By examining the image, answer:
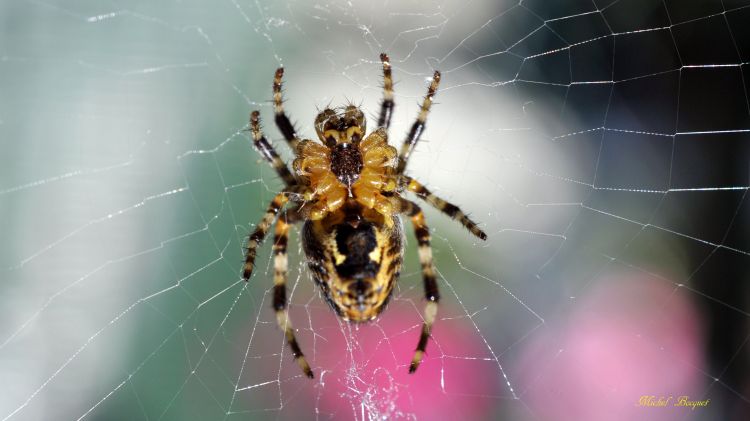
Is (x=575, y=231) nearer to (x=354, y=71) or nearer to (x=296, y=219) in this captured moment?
(x=354, y=71)

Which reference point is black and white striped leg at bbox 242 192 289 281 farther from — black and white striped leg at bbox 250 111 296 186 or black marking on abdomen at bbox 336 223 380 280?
black marking on abdomen at bbox 336 223 380 280

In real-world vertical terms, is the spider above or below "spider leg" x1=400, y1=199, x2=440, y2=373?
above

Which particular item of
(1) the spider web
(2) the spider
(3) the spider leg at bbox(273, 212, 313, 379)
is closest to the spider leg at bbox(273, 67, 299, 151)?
(2) the spider

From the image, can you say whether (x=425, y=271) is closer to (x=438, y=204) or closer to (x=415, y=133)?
(x=438, y=204)

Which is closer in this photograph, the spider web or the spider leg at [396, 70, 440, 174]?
the spider leg at [396, 70, 440, 174]

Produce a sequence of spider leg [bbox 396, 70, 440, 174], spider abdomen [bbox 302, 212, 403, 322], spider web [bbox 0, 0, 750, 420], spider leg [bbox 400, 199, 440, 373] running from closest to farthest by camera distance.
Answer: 1. spider abdomen [bbox 302, 212, 403, 322]
2. spider leg [bbox 400, 199, 440, 373]
3. spider leg [bbox 396, 70, 440, 174]
4. spider web [bbox 0, 0, 750, 420]

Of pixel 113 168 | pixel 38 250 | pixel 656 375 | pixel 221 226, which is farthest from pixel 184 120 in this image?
pixel 656 375
